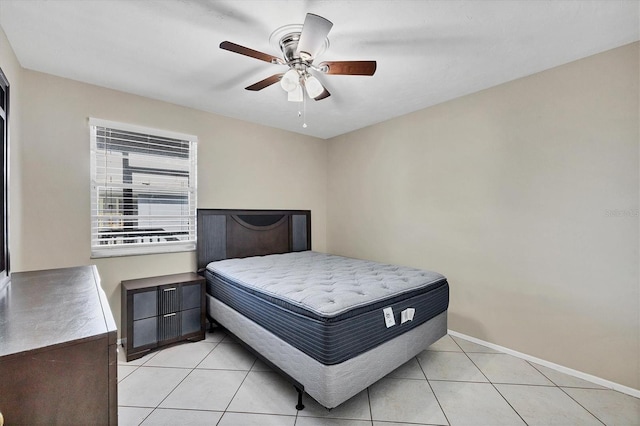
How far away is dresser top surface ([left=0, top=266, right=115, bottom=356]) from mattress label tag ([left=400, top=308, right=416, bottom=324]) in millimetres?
1740

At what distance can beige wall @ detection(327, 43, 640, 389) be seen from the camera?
212 centimetres

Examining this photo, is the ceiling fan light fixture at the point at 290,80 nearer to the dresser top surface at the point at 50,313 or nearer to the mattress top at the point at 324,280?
the mattress top at the point at 324,280

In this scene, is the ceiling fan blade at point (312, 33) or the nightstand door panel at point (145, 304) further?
the nightstand door panel at point (145, 304)

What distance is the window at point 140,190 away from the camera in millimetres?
2787

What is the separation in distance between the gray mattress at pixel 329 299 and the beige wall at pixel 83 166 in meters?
0.91

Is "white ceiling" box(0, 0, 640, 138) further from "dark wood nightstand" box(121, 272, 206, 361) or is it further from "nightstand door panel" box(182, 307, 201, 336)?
"nightstand door panel" box(182, 307, 201, 336)

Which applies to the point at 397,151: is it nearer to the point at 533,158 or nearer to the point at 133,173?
the point at 533,158

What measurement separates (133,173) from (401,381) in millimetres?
3148

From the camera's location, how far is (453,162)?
10.1ft

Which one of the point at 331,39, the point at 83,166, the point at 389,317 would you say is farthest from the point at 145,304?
the point at 331,39

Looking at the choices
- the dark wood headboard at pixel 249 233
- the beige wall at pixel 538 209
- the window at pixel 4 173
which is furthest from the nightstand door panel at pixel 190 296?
the beige wall at pixel 538 209

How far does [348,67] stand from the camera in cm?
189

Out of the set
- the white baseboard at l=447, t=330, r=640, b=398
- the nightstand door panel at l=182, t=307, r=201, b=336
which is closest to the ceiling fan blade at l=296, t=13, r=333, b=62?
the nightstand door panel at l=182, t=307, r=201, b=336

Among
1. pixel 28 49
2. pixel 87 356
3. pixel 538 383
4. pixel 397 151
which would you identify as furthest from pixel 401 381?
pixel 28 49
